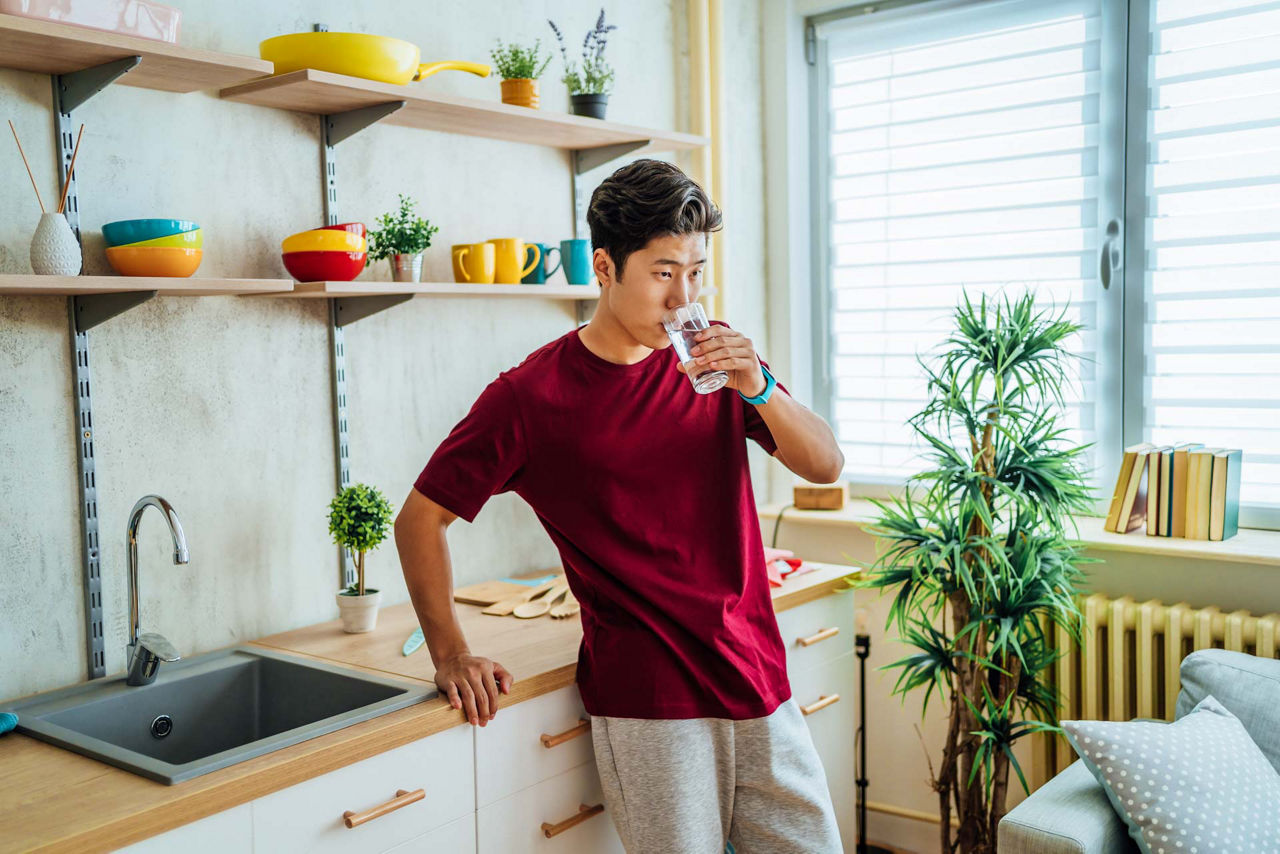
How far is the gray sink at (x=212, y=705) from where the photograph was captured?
168 centimetres

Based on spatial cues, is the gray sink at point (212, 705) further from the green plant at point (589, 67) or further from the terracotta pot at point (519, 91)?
the green plant at point (589, 67)

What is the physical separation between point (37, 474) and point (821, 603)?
1.57 m

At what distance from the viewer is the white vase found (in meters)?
1.67

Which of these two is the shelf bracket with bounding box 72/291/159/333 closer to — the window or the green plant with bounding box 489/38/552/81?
the green plant with bounding box 489/38/552/81

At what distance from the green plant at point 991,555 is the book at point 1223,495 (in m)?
0.31

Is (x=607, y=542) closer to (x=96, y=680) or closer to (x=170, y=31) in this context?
(x=96, y=680)

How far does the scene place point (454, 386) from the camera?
249cm

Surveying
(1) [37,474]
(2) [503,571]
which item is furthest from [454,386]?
(1) [37,474]

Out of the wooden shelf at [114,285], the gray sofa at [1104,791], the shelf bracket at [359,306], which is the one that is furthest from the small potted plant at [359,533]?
the gray sofa at [1104,791]

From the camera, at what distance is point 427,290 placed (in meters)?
2.12

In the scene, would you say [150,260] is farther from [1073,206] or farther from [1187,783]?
[1073,206]

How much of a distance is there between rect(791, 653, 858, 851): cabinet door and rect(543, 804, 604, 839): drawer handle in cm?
64

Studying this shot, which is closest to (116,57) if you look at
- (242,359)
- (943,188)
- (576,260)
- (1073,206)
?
(242,359)

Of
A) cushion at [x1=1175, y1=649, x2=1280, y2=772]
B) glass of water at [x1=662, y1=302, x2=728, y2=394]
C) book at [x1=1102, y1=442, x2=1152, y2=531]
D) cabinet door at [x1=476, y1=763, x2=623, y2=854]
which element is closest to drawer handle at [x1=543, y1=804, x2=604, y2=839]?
cabinet door at [x1=476, y1=763, x2=623, y2=854]
